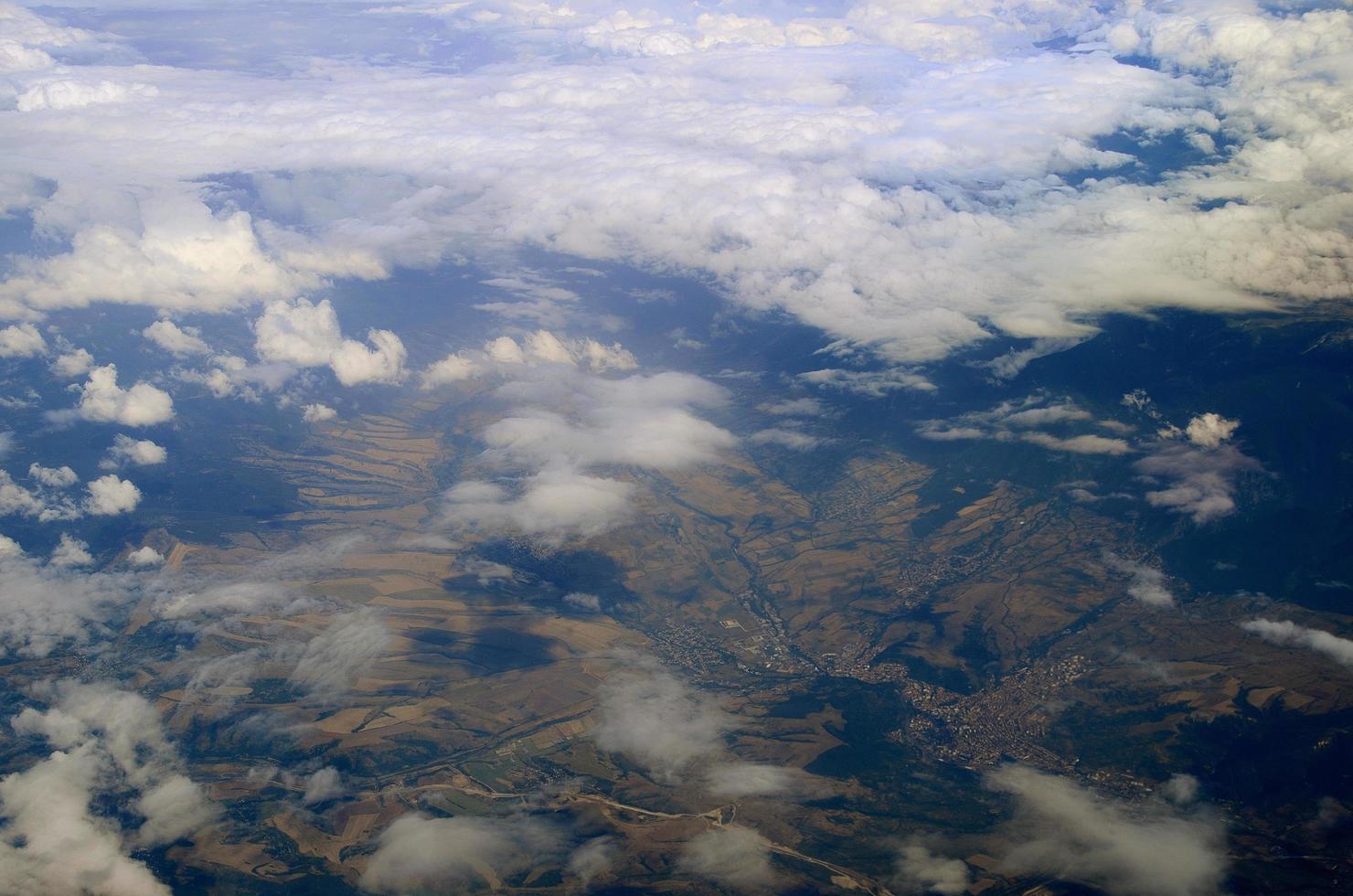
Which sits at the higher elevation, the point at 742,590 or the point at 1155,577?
the point at 1155,577

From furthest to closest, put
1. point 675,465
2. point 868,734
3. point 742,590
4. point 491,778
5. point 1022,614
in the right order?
point 675,465 → point 742,590 → point 1022,614 → point 868,734 → point 491,778

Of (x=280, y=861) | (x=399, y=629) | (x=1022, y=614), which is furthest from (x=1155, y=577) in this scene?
(x=280, y=861)

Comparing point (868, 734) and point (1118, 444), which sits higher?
point (1118, 444)

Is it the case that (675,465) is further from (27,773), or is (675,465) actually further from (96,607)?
(27,773)

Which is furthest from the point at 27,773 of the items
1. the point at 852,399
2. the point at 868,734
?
the point at 852,399

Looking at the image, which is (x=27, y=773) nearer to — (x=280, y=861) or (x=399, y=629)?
(x=280, y=861)

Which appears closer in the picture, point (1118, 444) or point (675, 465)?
point (1118, 444)

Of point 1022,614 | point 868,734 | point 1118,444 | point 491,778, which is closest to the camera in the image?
point 491,778

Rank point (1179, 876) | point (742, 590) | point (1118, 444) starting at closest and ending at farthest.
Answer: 1. point (1179, 876)
2. point (742, 590)
3. point (1118, 444)

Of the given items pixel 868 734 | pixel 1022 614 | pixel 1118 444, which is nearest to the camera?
pixel 868 734
